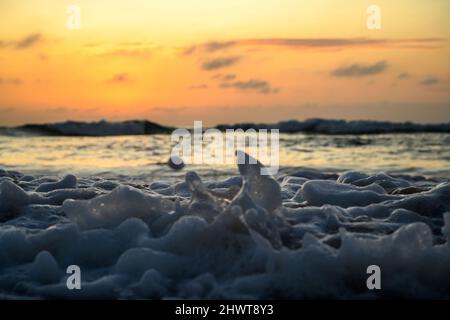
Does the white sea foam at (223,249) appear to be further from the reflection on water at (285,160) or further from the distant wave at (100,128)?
the distant wave at (100,128)

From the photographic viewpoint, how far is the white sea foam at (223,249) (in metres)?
3.67

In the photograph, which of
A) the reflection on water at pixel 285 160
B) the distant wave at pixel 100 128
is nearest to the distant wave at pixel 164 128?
the distant wave at pixel 100 128

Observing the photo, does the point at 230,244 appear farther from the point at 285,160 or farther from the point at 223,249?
the point at 285,160

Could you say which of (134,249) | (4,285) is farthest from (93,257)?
(4,285)

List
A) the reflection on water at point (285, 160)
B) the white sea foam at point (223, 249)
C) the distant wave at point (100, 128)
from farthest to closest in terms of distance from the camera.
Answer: the distant wave at point (100, 128) → the reflection on water at point (285, 160) → the white sea foam at point (223, 249)

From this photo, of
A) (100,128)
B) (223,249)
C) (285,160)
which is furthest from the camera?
(100,128)

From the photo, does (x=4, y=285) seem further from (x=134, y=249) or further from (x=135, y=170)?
(x=135, y=170)

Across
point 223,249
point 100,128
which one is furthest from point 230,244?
point 100,128

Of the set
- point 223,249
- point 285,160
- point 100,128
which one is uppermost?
point 100,128

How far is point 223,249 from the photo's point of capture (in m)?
4.03

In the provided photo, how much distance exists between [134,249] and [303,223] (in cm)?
149

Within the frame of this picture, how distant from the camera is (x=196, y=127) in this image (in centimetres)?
3488
